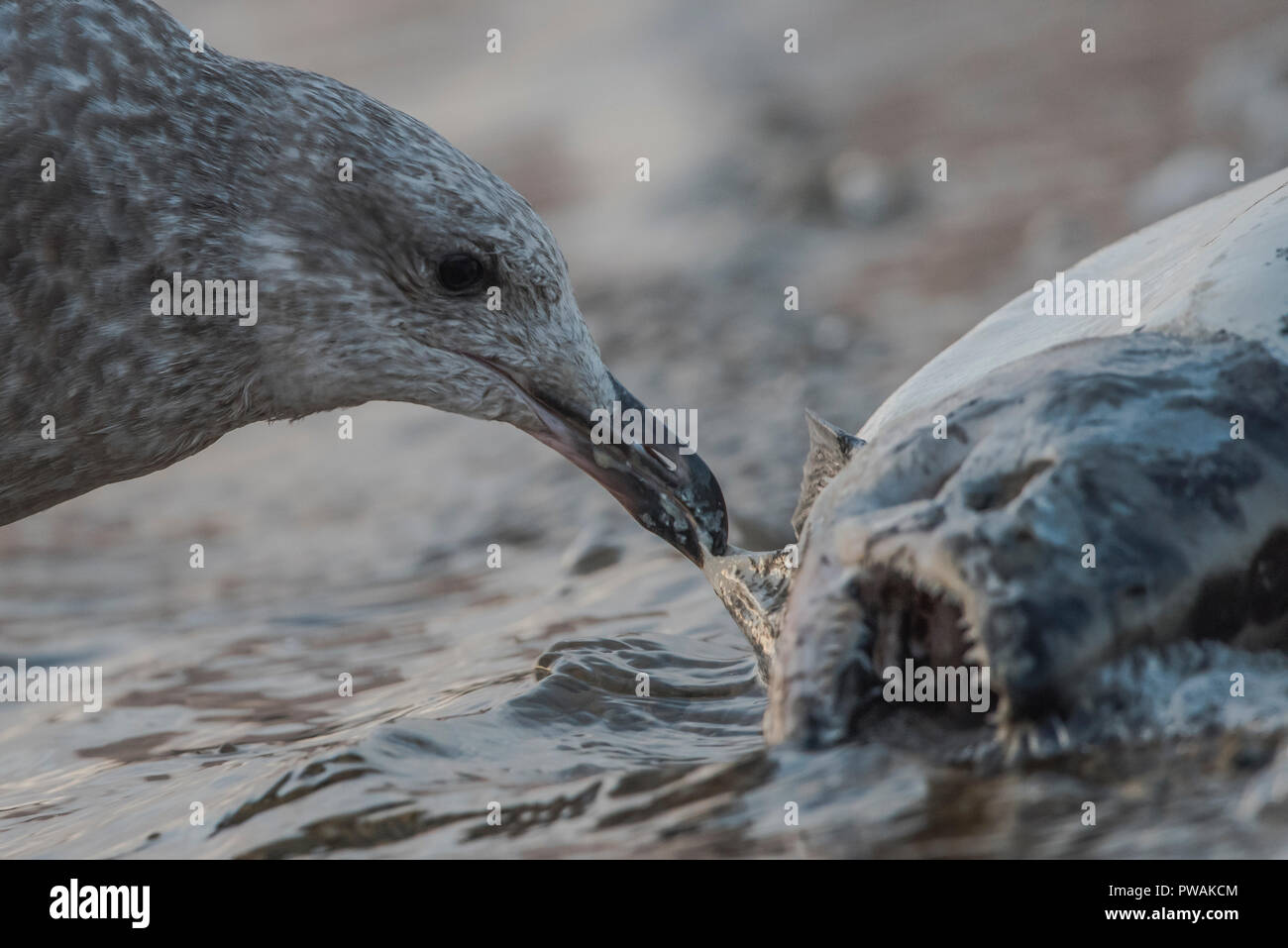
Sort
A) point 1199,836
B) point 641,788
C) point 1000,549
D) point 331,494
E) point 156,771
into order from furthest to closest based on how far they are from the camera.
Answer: point 331,494
point 156,771
point 641,788
point 1000,549
point 1199,836

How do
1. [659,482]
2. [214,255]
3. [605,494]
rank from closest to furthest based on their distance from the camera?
[214,255]
[659,482]
[605,494]

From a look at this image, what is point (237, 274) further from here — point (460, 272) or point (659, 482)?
point (659, 482)

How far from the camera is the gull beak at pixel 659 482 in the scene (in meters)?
3.23

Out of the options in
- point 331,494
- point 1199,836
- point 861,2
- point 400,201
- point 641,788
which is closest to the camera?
point 1199,836

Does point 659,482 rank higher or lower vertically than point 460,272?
lower

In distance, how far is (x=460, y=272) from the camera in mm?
3381

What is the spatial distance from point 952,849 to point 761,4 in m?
9.18

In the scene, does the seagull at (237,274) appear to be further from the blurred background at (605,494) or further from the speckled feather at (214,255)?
the blurred background at (605,494)

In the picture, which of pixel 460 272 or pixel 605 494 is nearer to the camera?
pixel 460 272

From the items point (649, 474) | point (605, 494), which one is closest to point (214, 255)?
point (649, 474)

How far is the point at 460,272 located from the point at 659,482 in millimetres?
629

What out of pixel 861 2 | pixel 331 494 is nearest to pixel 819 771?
pixel 331 494
